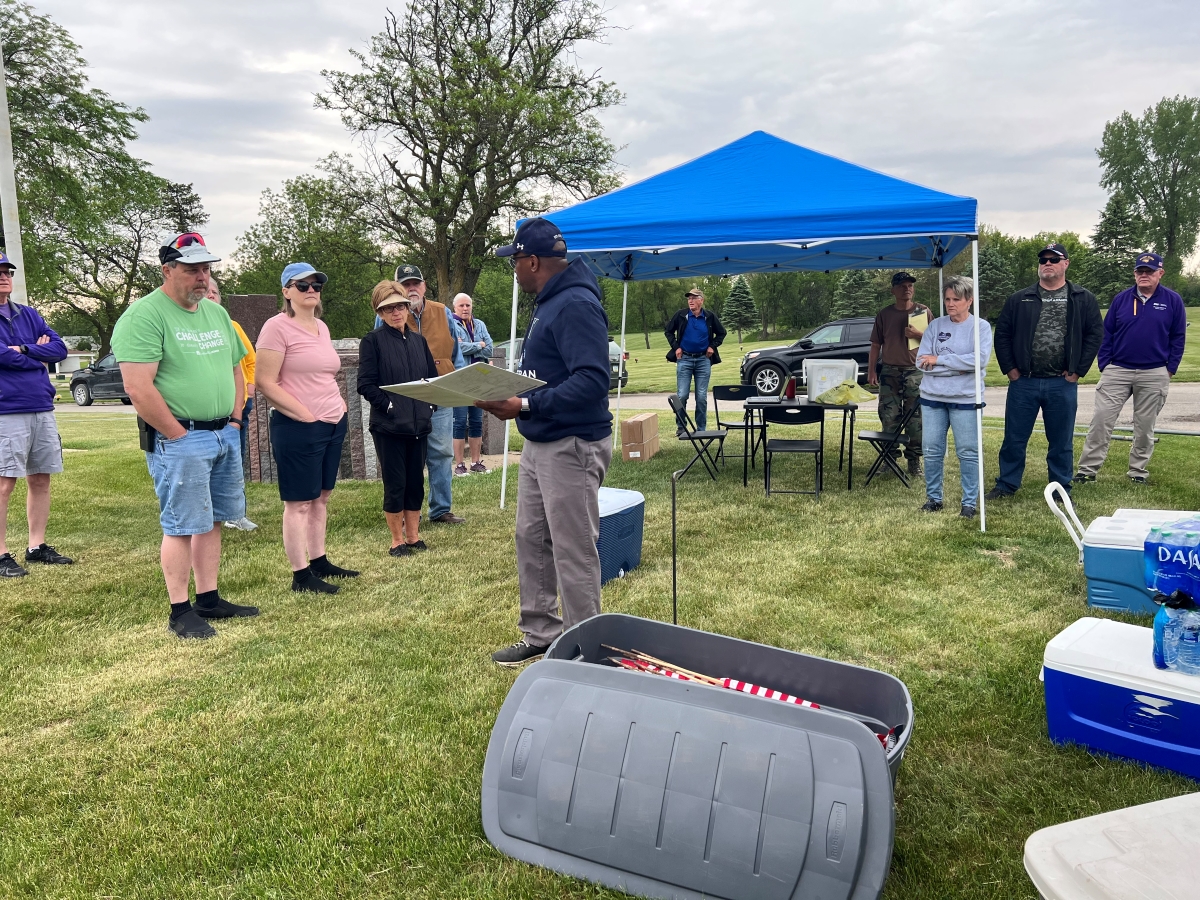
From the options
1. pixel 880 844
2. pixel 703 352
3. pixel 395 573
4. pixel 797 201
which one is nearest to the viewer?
pixel 880 844

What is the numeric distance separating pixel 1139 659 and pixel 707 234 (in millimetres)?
4503

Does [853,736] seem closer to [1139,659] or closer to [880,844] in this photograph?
[880,844]

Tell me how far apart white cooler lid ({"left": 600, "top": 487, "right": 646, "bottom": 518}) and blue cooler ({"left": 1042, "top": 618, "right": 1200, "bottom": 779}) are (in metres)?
2.31

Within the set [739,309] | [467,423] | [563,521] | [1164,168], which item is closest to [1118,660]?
[563,521]

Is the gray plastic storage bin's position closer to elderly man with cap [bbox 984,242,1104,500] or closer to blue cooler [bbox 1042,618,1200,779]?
blue cooler [bbox 1042,618,1200,779]

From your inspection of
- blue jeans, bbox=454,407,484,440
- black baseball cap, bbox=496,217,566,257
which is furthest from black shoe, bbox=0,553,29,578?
blue jeans, bbox=454,407,484,440

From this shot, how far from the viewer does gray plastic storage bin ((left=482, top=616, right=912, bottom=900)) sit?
170 cm

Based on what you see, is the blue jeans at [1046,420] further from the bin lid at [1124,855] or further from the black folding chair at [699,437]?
the bin lid at [1124,855]

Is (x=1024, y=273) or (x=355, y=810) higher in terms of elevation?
(x=1024, y=273)

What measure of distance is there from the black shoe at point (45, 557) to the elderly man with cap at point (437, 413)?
96.0 inches

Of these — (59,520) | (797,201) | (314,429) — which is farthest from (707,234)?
(59,520)

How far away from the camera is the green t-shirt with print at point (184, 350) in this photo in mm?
3252

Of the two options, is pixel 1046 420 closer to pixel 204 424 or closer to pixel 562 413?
pixel 562 413

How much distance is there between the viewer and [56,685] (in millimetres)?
3193
